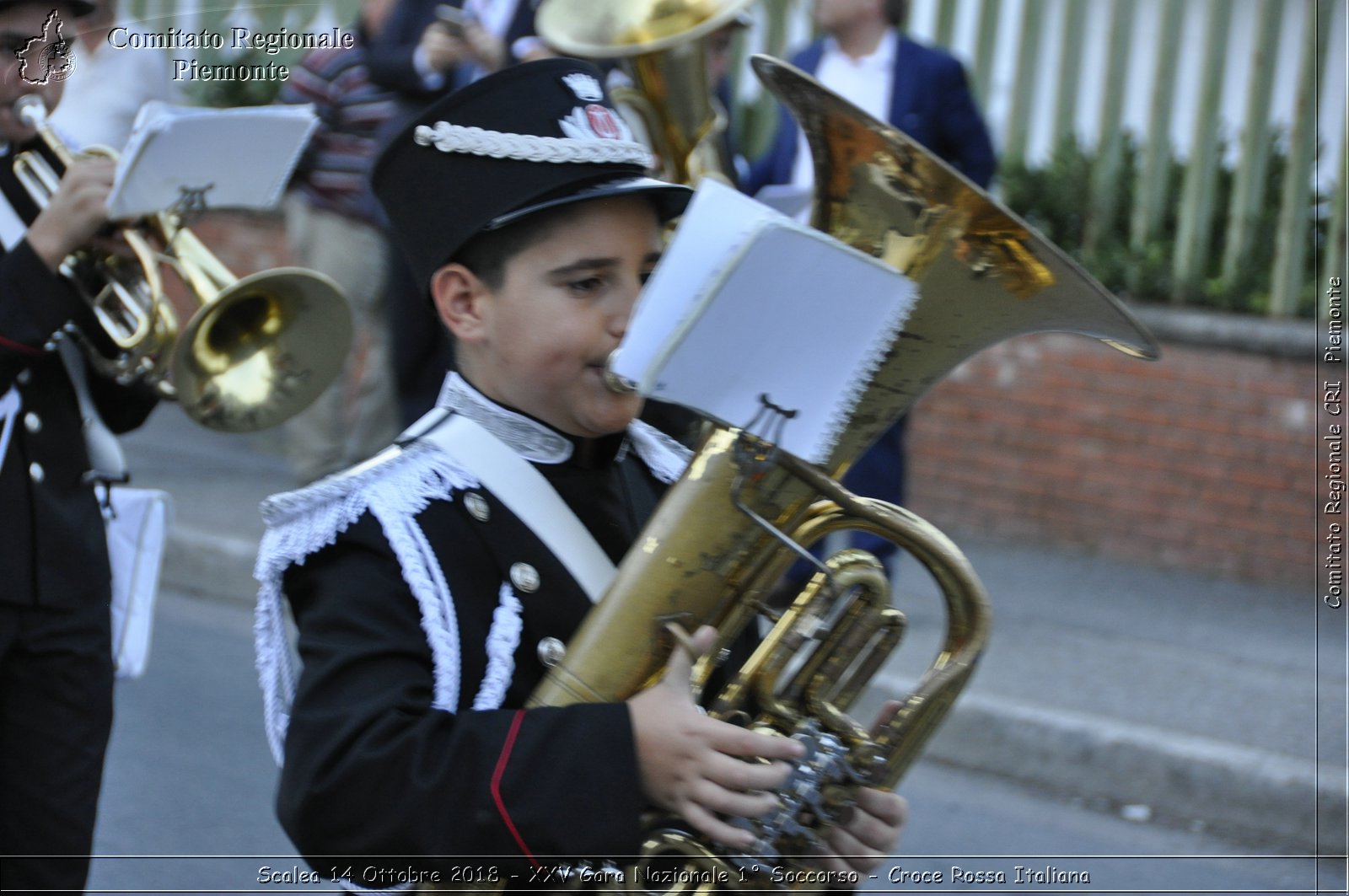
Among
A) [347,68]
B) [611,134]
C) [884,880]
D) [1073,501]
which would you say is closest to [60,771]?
[611,134]

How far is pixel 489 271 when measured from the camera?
1783 mm

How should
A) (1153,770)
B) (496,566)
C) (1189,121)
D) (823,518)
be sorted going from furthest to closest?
(1189,121) → (1153,770) → (496,566) → (823,518)

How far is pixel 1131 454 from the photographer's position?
6.22 meters

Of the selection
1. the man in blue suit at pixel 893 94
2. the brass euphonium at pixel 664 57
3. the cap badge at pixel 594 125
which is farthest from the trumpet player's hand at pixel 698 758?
the man in blue suit at pixel 893 94

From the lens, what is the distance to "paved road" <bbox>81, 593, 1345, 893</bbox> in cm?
373

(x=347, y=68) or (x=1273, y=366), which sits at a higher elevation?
(x=347, y=68)


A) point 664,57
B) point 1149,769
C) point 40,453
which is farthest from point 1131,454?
point 40,453

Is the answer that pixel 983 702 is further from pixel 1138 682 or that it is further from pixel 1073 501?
pixel 1073 501

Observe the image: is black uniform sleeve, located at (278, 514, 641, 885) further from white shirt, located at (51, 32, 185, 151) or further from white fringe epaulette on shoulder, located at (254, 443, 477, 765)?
white shirt, located at (51, 32, 185, 151)

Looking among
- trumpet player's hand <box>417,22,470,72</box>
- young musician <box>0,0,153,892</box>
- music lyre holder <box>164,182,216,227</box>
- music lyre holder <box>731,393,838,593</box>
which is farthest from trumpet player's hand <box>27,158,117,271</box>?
trumpet player's hand <box>417,22,470,72</box>

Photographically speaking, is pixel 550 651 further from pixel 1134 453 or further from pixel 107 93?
pixel 1134 453

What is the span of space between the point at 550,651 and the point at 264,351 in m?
1.41

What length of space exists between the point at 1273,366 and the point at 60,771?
4838 millimetres

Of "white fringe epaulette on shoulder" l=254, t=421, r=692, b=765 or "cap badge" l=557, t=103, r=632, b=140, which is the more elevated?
"cap badge" l=557, t=103, r=632, b=140
